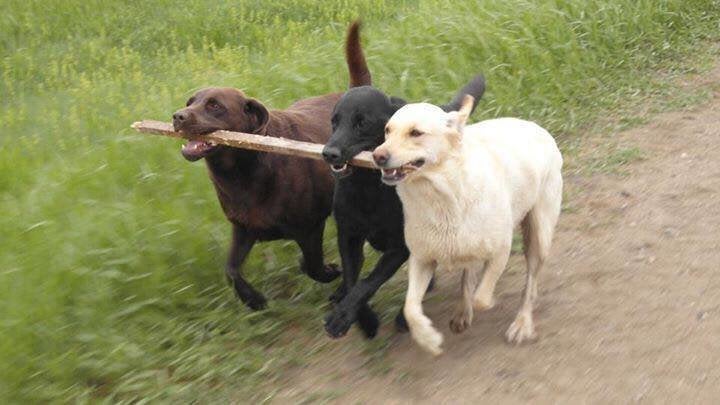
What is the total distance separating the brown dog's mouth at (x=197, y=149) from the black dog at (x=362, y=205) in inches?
26.2

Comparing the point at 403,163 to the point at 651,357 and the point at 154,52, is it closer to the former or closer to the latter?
the point at 651,357

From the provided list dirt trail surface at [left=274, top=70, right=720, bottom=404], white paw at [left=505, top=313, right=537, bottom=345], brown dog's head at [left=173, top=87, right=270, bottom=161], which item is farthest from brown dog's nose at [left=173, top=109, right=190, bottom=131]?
white paw at [left=505, top=313, right=537, bottom=345]

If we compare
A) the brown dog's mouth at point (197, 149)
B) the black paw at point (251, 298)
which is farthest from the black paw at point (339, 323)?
the brown dog's mouth at point (197, 149)

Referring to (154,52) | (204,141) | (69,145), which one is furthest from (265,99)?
(154,52)

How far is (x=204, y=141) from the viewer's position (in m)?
4.52

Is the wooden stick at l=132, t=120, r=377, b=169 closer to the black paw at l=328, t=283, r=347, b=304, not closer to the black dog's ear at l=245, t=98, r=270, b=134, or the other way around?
the black dog's ear at l=245, t=98, r=270, b=134

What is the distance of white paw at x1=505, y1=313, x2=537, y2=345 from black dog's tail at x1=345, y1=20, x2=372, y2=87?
1.84 m

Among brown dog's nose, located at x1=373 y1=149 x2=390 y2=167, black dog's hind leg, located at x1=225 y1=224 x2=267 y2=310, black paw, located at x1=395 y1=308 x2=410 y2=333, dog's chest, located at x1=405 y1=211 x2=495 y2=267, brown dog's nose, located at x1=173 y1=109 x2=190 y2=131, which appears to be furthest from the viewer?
black dog's hind leg, located at x1=225 y1=224 x2=267 y2=310

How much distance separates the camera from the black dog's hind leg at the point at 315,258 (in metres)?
4.84

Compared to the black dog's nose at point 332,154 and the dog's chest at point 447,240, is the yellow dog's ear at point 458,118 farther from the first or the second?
the black dog's nose at point 332,154

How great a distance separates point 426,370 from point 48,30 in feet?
30.8

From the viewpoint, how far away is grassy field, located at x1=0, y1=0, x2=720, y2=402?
13.9 feet

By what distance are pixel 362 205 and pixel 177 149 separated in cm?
195

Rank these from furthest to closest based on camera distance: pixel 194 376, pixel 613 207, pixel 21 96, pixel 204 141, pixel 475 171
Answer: pixel 21 96 → pixel 613 207 → pixel 204 141 → pixel 194 376 → pixel 475 171
